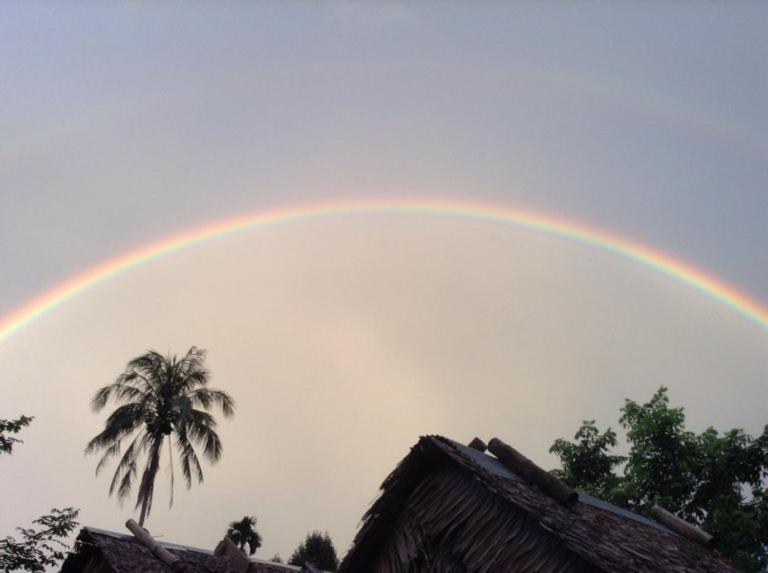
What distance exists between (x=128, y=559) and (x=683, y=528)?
10.9m

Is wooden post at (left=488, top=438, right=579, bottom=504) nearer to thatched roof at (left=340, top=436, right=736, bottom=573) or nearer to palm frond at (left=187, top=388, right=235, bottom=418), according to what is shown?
thatched roof at (left=340, top=436, right=736, bottom=573)

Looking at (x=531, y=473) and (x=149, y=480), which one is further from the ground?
(x=149, y=480)

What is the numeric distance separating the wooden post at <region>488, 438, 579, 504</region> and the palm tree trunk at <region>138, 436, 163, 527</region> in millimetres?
19165

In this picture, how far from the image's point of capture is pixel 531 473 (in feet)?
29.3

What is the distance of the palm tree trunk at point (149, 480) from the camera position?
81.1 feet

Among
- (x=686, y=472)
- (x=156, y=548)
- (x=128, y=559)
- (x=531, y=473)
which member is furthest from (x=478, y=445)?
(x=686, y=472)

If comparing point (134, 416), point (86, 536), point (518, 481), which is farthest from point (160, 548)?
point (134, 416)

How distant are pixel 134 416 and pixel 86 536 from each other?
13.0 m

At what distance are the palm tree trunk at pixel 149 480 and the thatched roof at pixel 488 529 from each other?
1812 cm

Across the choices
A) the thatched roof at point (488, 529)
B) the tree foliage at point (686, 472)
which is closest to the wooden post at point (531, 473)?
the thatched roof at point (488, 529)

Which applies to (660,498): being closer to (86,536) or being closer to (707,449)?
(707,449)

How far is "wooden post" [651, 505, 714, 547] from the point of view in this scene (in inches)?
424

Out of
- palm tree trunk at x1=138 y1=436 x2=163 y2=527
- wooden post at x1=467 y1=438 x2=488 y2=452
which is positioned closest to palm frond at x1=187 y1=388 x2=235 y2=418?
palm tree trunk at x1=138 y1=436 x2=163 y2=527

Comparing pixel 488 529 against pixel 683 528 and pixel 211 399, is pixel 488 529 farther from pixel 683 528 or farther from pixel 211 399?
pixel 211 399
